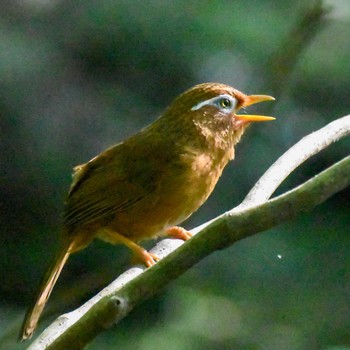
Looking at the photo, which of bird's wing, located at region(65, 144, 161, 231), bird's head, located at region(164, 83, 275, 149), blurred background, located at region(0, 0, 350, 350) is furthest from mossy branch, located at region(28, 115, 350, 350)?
blurred background, located at region(0, 0, 350, 350)

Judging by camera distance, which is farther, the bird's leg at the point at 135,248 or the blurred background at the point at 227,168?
the blurred background at the point at 227,168

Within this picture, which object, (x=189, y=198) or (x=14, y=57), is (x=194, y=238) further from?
(x=14, y=57)

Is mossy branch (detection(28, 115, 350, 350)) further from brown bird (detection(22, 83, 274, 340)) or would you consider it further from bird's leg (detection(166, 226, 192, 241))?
bird's leg (detection(166, 226, 192, 241))

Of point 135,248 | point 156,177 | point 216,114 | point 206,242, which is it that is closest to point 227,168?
point 216,114

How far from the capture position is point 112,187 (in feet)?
16.2

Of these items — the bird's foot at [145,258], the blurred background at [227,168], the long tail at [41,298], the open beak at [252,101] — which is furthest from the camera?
the blurred background at [227,168]

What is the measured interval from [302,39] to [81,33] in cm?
197

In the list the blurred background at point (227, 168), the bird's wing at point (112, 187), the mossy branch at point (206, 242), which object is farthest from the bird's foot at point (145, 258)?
the blurred background at point (227, 168)

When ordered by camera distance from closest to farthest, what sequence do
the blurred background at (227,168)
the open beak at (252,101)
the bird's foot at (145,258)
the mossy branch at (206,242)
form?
the mossy branch at (206,242) → the bird's foot at (145,258) → the open beak at (252,101) → the blurred background at (227,168)

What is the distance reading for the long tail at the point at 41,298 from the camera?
466cm

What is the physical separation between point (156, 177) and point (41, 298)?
729 mm

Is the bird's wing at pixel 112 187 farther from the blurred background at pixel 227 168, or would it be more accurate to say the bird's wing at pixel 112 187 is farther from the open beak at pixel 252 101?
the blurred background at pixel 227 168

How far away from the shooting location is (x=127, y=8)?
21.6ft

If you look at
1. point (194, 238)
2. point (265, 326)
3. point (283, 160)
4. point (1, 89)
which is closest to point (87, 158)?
point (1, 89)
